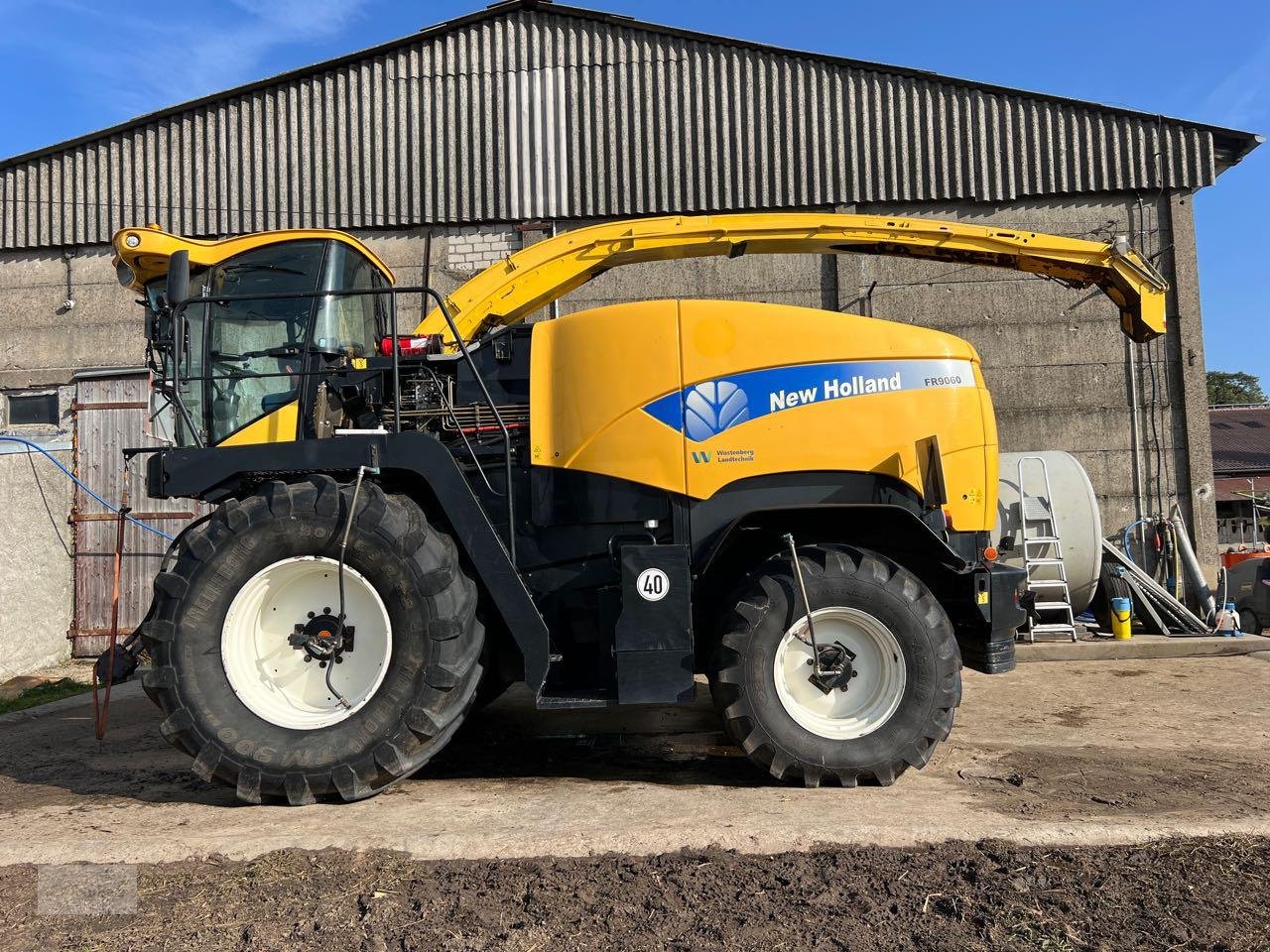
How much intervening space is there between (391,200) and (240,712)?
324 inches

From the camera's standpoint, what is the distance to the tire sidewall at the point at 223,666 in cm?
410

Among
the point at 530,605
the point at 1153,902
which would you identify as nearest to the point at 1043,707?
the point at 1153,902

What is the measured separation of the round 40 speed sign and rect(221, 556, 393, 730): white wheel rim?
4.23ft

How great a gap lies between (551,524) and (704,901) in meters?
2.21

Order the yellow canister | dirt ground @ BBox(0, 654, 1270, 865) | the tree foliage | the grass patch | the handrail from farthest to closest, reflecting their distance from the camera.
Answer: the tree foliage
the yellow canister
the grass patch
the handrail
dirt ground @ BBox(0, 654, 1270, 865)

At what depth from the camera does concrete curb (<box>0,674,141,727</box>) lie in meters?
6.63

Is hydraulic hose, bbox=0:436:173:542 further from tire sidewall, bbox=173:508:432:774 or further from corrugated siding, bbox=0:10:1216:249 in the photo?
tire sidewall, bbox=173:508:432:774

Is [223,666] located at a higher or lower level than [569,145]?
lower

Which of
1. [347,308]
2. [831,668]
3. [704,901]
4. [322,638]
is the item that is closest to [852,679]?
[831,668]

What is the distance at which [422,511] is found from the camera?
4.36 m

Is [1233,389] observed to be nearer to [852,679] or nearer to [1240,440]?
[1240,440]

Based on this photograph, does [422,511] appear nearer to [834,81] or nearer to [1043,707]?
[1043,707]

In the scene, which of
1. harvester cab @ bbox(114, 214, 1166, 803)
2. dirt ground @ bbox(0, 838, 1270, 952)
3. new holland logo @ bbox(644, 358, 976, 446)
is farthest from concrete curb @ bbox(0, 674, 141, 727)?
new holland logo @ bbox(644, 358, 976, 446)

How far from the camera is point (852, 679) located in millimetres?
4371
